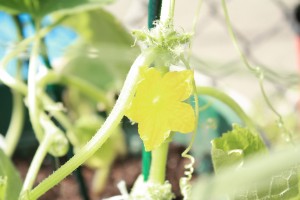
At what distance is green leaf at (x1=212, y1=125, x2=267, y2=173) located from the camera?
365 mm

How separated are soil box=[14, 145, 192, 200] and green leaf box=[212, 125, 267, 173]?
37 cm

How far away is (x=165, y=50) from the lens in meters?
0.35

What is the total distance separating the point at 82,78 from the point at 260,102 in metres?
0.36

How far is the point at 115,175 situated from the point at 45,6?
1.05 ft

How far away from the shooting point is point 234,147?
402 millimetres

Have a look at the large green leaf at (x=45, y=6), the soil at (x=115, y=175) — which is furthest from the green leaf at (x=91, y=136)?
the large green leaf at (x=45, y=6)

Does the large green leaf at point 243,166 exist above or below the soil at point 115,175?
below

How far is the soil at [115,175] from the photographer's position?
0.80 metres

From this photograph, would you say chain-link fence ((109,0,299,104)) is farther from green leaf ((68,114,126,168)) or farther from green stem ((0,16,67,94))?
green stem ((0,16,67,94))

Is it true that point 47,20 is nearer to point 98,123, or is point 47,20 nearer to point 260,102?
point 98,123

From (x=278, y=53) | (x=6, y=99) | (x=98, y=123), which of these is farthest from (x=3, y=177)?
(x=278, y=53)

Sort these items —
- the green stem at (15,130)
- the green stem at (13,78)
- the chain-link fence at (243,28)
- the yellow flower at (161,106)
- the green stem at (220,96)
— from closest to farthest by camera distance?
the yellow flower at (161,106) → the green stem at (220,96) → the green stem at (13,78) → the green stem at (15,130) → the chain-link fence at (243,28)

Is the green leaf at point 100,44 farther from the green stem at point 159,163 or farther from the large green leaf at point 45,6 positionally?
the green stem at point 159,163

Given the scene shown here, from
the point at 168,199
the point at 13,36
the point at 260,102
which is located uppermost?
A: the point at 13,36
